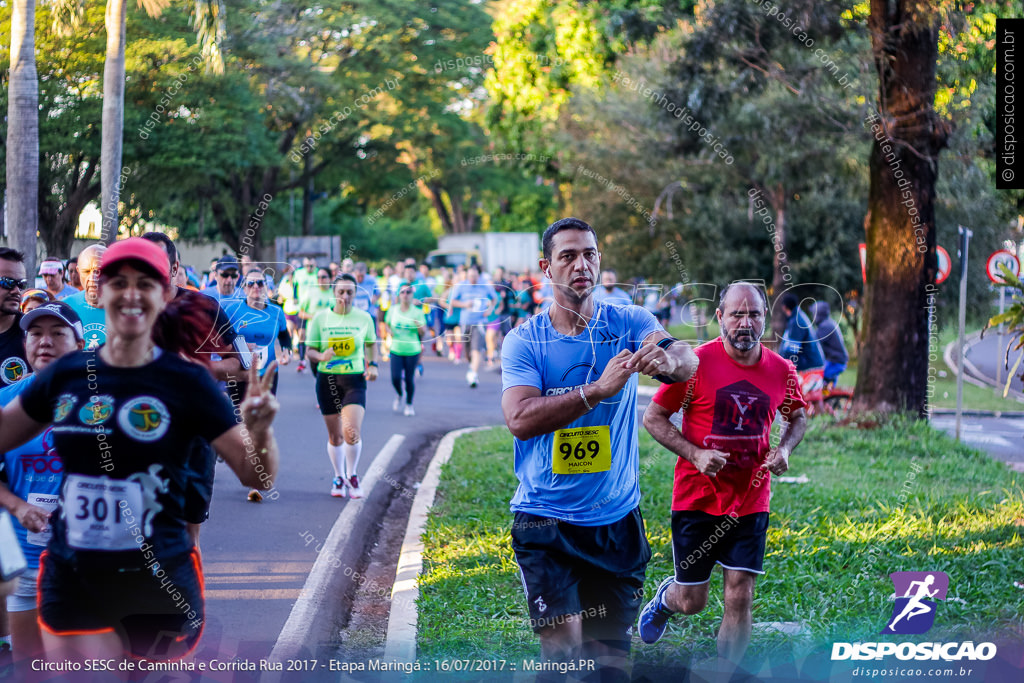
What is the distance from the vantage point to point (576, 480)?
12.3 feet

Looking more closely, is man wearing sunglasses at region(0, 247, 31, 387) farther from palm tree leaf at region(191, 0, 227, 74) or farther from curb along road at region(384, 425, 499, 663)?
palm tree leaf at region(191, 0, 227, 74)

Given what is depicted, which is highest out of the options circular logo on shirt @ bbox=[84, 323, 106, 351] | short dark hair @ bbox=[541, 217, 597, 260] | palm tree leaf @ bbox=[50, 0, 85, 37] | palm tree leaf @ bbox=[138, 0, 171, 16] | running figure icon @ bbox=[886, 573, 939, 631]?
palm tree leaf @ bbox=[138, 0, 171, 16]

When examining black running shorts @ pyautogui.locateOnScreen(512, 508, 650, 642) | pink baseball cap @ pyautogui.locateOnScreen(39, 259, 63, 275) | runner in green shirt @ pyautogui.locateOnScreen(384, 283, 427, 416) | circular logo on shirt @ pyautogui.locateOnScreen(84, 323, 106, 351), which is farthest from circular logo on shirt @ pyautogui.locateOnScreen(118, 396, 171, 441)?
runner in green shirt @ pyautogui.locateOnScreen(384, 283, 427, 416)

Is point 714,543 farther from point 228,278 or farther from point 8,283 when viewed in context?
point 228,278

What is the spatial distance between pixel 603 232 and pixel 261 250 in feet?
43.8

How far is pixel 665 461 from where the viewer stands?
1018cm

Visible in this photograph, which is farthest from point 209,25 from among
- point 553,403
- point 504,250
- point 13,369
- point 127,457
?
point 504,250

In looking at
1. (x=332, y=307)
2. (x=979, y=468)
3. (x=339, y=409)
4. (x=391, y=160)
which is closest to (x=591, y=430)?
(x=332, y=307)

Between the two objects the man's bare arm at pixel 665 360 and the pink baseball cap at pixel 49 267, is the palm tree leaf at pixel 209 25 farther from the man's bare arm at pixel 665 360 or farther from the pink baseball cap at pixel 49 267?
the man's bare arm at pixel 665 360

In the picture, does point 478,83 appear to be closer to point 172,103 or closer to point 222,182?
point 222,182

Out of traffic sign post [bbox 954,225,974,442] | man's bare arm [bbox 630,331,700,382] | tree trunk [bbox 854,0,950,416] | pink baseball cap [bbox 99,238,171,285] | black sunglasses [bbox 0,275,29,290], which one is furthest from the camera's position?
tree trunk [bbox 854,0,950,416]

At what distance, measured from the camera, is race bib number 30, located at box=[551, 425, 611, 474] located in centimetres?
374

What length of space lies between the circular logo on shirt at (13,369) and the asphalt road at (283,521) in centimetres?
153

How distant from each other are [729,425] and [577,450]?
1.15 m
